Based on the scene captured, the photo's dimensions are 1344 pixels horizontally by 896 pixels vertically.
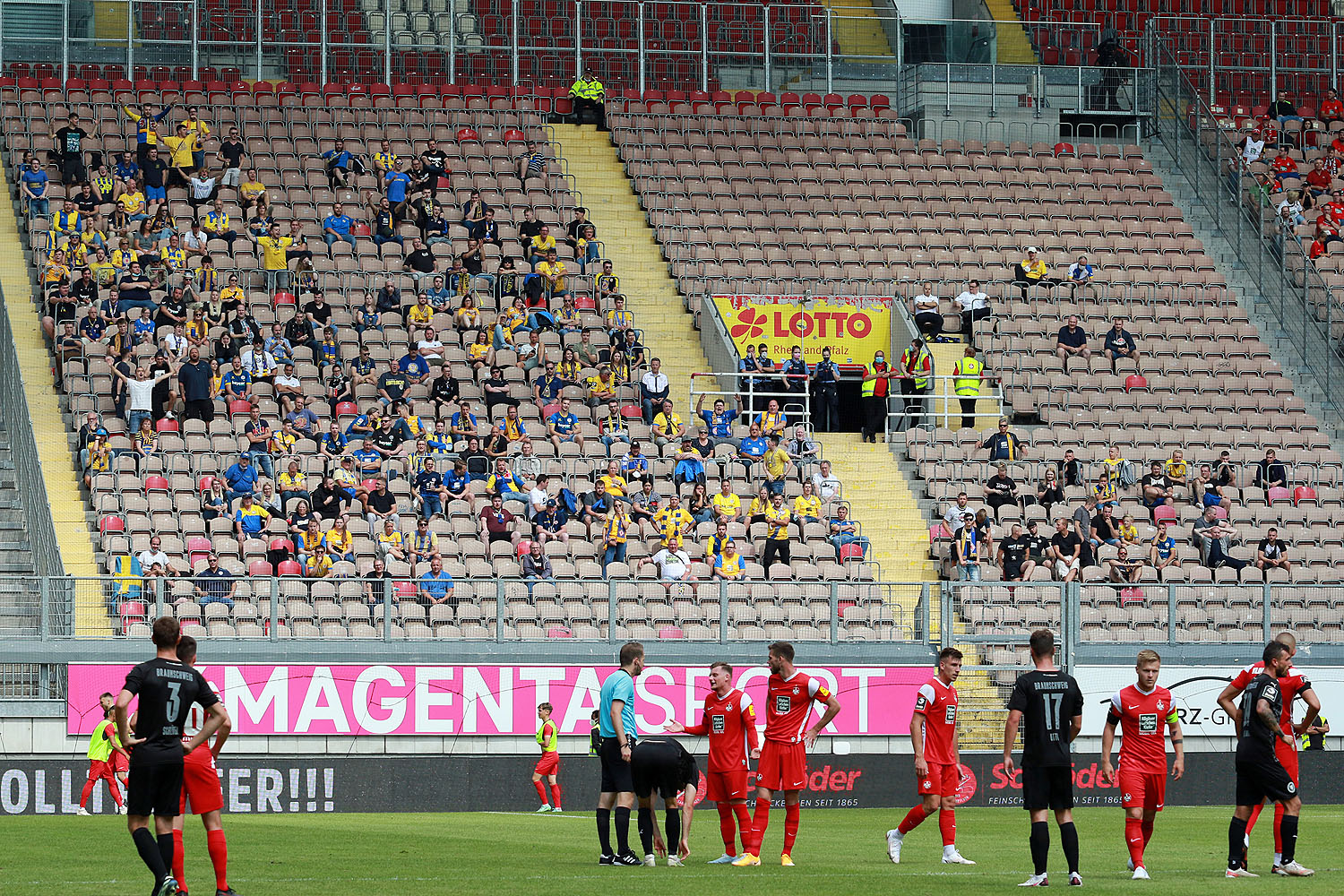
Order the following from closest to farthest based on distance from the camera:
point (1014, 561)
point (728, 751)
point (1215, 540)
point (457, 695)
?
point (728, 751), point (457, 695), point (1014, 561), point (1215, 540)

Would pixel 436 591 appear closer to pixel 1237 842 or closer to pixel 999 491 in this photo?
pixel 999 491


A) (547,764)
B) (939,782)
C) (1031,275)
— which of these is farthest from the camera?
(1031,275)

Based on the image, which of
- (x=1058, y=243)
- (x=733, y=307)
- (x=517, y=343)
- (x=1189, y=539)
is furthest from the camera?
(x=1058, y=243)

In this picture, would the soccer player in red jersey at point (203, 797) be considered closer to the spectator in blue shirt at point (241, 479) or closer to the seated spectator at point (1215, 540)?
the spectator in blue shirt at point (241, 479)

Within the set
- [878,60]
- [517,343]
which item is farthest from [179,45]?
[878,60]

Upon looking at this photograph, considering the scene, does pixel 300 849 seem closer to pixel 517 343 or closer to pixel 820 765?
pixel 820 765

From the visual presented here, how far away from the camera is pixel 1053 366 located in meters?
32.8

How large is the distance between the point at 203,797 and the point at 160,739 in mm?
915

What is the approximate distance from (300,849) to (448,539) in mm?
9606

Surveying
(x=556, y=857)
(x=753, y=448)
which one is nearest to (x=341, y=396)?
(x=753, y=448)

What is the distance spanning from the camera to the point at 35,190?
1249 inches

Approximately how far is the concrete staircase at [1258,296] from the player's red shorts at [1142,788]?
19.6 m

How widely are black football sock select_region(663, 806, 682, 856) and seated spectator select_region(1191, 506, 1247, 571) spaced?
14404mm

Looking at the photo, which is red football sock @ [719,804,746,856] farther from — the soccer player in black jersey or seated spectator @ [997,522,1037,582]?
seated spectator @ [997,522,1037,582]
